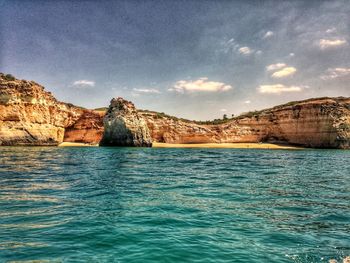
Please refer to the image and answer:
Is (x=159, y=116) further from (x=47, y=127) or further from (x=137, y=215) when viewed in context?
(x=137, y=215)

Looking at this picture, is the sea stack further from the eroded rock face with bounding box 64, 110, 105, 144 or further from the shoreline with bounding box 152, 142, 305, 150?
the eroded rock face with bounding box 64, 110, 105, 144

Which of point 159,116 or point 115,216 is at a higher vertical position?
point 159,116

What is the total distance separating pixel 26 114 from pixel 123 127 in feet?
68.5

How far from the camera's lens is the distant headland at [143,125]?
189ft

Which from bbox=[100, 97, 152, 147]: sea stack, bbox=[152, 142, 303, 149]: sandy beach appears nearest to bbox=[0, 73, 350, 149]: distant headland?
bbox=[100, 97, 152, 147]: sea stack

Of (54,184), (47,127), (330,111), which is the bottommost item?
(54,184)

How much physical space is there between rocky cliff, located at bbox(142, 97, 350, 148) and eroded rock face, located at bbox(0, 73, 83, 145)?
26.5 m

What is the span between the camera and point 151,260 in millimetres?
5414

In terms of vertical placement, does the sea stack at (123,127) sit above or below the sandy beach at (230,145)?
above

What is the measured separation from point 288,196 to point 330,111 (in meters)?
67.1

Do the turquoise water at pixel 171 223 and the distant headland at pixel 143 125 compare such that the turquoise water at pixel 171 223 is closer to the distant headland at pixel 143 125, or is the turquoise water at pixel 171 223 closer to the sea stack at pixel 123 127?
the sea stack at pixel 123 127

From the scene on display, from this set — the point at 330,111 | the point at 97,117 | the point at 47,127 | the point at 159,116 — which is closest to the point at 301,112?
the point at 330,111

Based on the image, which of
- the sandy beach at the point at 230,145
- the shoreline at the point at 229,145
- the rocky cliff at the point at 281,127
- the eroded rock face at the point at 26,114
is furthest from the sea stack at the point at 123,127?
the rocky cliff at the point at 281,127

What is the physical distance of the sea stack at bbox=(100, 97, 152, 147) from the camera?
62.9m
